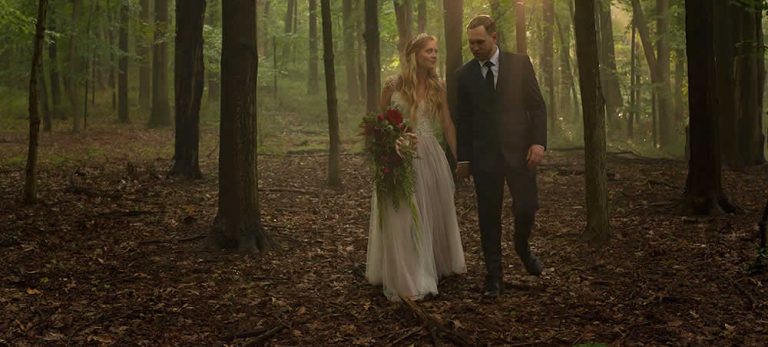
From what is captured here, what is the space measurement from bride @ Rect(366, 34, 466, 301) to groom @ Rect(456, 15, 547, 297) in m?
0.45

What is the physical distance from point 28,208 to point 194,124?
3734 mm

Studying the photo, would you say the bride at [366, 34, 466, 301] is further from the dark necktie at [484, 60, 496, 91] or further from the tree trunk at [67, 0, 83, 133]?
the tree trunk at [67, 0, 83, 133]

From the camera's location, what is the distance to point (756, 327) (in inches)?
209

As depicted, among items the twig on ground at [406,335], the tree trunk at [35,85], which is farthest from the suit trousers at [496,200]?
the tree trunk at [35,85]

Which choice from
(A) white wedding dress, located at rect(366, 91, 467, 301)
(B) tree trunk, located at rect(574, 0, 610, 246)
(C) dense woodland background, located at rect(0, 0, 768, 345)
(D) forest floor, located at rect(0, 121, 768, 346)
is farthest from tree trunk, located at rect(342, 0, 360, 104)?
(A) white wedding dress, located at rect(366, 91, 467, 301)

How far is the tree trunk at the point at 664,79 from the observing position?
920 inches

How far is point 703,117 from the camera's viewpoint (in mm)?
9602

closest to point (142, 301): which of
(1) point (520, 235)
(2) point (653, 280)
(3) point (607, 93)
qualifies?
(1) point (520, 235)

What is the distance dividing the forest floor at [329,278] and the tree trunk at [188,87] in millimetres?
873

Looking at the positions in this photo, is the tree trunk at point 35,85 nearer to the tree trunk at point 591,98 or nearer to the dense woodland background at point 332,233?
the dense woodland background at point 332,233

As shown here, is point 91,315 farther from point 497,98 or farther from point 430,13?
point 430,13

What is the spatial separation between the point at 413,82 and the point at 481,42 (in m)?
0.85

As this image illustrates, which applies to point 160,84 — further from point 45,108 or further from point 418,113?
point 418,113

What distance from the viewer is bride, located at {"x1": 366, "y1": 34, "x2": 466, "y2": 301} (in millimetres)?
6793
